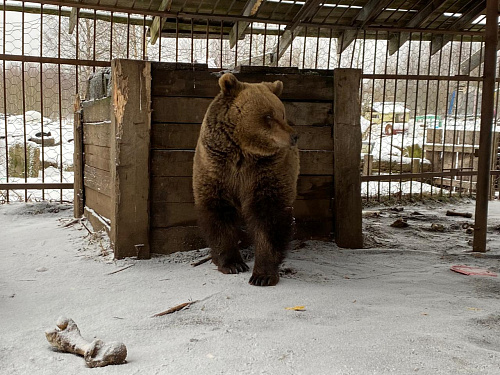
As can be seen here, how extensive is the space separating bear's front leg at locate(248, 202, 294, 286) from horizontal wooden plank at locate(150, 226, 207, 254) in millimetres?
899

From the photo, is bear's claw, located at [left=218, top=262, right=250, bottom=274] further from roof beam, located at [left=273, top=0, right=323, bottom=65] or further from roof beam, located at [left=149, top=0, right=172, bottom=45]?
roof beam, located at [left=273, top=0, right=323, bottom=65]

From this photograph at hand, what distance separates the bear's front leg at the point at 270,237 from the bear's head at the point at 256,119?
455 millimetres

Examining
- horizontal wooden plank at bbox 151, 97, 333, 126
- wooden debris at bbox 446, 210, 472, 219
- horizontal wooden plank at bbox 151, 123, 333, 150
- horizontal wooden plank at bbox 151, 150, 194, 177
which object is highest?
horizontal wooden plank at bbox 151, 97, 333, 126

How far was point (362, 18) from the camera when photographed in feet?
23.7

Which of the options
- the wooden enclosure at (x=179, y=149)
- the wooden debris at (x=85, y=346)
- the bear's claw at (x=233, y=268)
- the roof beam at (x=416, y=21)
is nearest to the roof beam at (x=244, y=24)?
the wooden enclosure at (x=179, y=149)

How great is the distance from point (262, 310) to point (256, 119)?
1331 mm

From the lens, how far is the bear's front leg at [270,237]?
3443mm

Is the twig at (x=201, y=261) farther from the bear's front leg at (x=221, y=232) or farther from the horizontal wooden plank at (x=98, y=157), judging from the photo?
the horizontal wooden plank at (x=98, y=157)

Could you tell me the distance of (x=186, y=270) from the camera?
12.4 feet

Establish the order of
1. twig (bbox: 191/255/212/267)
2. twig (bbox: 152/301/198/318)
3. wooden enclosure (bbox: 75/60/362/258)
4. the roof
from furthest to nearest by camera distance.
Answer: the roof → wooden enclosure (bbox: 75/60/362/258) → twig (bbox: 191/255/212/267) → twig (bbox: 152/301/198/318)

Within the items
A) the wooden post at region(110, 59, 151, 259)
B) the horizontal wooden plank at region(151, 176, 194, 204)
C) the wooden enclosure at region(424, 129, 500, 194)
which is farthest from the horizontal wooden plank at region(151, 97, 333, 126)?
the wooden enclosure at region(424, 129, 500, 194)

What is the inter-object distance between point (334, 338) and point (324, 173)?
2.52m

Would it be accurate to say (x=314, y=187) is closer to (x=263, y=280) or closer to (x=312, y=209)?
(x=312, y=209)

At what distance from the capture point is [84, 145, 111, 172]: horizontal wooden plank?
4.57 meters
